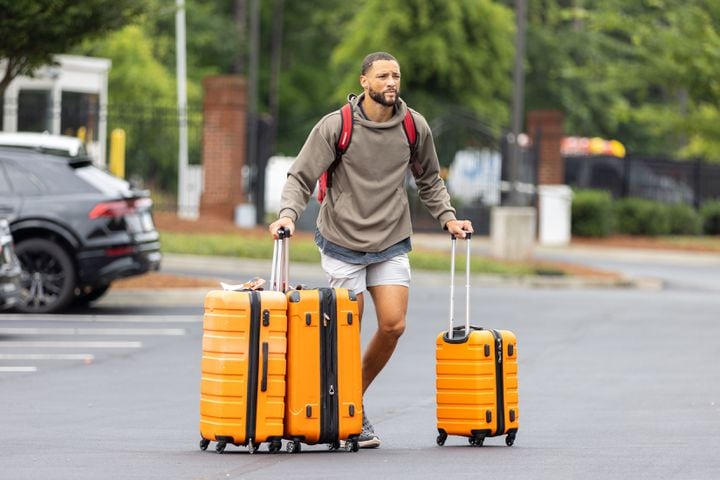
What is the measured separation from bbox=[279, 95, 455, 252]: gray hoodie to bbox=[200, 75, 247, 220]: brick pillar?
2380 centimetres

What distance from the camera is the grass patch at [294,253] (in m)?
24.8

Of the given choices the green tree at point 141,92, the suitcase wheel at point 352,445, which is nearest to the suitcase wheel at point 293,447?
the suitcase wheel at point 352,445

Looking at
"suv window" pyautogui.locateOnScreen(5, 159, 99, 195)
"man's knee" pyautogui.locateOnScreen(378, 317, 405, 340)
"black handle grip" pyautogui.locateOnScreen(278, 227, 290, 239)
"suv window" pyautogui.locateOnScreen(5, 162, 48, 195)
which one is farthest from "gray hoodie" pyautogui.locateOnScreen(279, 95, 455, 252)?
"suv window" pyautogui.locateOnScreen(5, 162, 48, 195)

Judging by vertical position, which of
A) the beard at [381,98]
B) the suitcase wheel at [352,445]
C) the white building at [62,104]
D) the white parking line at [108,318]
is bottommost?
the suitcase wheel at [352,445]

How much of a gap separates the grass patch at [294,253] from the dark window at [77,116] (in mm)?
4396

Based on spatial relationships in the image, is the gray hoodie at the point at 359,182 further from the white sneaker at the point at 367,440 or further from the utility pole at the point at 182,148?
the utility pole at the point at 182,148

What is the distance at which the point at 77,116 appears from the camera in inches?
1194

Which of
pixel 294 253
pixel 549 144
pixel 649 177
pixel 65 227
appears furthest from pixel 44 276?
pixel 649 177

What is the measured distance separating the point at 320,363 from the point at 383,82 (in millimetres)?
1388

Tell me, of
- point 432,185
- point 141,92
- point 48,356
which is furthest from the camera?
point 141,92

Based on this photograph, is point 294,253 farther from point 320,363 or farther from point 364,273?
point 320,363

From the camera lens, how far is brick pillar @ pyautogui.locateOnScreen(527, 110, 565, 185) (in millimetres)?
37594

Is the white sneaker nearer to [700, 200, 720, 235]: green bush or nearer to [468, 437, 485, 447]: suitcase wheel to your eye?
[468, 437, 485, 447]: suitcase wheel

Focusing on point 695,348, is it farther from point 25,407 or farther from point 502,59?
point 502,59
